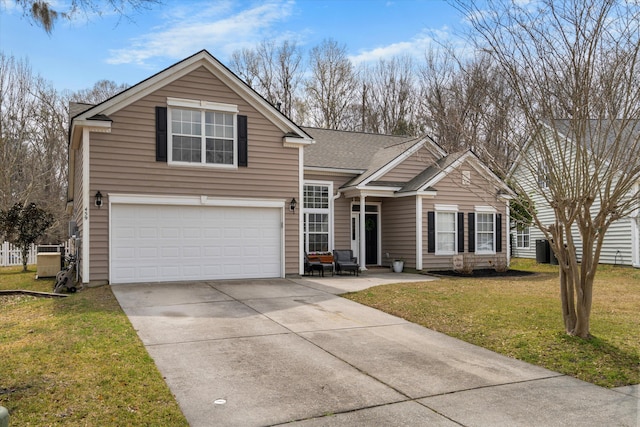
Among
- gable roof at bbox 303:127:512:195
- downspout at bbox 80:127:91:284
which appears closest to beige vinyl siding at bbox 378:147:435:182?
gable roof at bbox 303:127:512:195

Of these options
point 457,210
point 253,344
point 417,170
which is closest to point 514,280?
point 457,210

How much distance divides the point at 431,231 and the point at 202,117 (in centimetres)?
866

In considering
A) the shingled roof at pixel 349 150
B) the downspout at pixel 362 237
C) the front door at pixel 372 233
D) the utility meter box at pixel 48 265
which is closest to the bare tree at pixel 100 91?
the shingled roof at pixel 349 150

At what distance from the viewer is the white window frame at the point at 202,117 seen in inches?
519

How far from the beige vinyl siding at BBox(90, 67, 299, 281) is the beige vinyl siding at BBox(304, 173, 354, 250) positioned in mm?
3030

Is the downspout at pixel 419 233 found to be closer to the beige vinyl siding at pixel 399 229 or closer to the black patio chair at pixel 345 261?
the beige vinyl siding at pixel 399 229

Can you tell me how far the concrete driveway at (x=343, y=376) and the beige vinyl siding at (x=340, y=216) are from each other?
26.3 feet

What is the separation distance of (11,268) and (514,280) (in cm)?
1973

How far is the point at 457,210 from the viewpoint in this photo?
58.8ft

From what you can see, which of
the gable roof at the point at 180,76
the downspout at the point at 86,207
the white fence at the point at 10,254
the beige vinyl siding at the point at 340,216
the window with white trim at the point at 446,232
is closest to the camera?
the downspout at the point at 86,207

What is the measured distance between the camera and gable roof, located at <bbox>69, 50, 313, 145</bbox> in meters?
12.4

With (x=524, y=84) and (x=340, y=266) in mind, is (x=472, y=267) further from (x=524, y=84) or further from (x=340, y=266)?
(x=524, y=84)

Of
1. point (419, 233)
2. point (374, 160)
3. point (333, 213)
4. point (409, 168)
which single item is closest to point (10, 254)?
point (333, 213)

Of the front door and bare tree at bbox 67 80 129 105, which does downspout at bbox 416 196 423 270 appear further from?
bare tree at bbox 67 80 129 105
